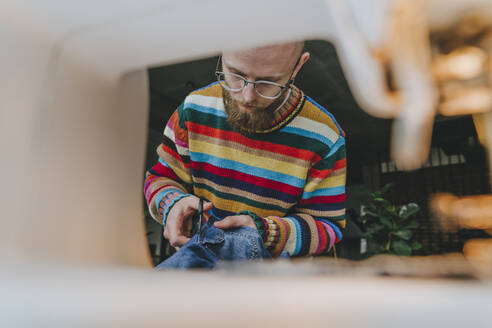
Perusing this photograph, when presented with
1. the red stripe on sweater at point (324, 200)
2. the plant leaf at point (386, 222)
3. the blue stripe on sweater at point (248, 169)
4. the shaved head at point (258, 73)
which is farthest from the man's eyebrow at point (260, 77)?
the plant leaf at point (386, 222)

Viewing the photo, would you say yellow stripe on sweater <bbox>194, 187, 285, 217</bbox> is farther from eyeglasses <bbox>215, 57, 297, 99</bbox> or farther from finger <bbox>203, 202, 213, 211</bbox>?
eyeglasses <bbox>215, 57, 297, 99</bbox>

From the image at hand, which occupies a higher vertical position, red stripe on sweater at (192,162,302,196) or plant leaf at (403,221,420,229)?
red stripe on sweater at (192,162,302,196)

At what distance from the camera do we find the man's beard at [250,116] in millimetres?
897

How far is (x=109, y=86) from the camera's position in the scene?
882 millimetres

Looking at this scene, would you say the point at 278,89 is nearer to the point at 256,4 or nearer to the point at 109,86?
the point at 256,4

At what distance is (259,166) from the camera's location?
905 mm

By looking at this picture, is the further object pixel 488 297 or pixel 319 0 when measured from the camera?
pixel 319 0

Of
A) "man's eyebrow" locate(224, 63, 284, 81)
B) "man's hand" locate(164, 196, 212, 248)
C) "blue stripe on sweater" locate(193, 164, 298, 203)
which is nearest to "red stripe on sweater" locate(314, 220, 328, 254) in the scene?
"blue stripe on sweater" locate(193, 164, 298, 203)

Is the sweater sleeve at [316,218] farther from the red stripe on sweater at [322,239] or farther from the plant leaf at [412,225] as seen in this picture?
the plant leaf at [412,225]

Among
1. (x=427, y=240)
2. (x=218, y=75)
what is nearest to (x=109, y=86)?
(x=218, y=75)

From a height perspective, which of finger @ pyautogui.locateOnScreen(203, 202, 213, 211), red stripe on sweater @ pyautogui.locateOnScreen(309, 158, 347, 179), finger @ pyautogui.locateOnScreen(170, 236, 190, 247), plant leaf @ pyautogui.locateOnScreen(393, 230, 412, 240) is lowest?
finger @ pyautogui.locateOnScreen(170, 236, 190, 247)

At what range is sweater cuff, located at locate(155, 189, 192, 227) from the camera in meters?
0.93

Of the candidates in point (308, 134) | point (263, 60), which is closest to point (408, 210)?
point (308, 134)

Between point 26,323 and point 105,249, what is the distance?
0.34m
